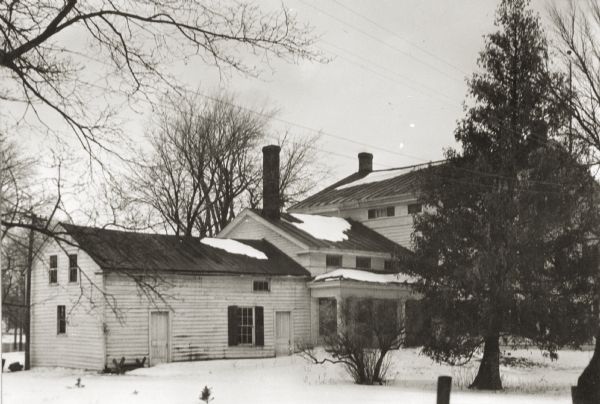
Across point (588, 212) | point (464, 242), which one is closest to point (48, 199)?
point (464, 242)

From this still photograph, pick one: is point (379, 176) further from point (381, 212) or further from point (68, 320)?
point (68, 320)

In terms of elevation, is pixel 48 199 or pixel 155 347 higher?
pixel 48 199

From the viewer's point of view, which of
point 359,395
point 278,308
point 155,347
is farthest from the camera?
point 278,308

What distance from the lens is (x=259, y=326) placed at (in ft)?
92.4

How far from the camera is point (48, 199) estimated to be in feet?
35.1

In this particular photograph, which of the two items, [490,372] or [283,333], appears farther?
[283,333]

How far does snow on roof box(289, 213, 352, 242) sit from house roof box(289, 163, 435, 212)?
1.72m

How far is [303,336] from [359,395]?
13436mm

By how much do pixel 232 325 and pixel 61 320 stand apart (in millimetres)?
5934

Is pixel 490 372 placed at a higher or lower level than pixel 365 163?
lower

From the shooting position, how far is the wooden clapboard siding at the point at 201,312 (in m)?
24.6

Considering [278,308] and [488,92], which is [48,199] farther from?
[278,308]

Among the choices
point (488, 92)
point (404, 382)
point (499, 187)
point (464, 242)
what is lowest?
point (404, 382)

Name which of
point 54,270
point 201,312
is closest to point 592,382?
point 201,312
